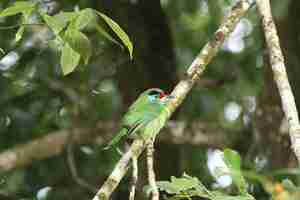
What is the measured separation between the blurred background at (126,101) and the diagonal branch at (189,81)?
763 millimetres

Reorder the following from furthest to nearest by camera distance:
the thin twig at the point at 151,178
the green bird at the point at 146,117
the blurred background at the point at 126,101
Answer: the blurred background at the point at 126,101
the green bird at the point at 146,117
the thin twig at the point at 151,178

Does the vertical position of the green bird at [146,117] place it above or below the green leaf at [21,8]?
below

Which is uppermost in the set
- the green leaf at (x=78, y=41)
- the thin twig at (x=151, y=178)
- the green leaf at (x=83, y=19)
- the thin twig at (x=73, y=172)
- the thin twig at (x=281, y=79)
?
the thin twig at (x=281, y=79)

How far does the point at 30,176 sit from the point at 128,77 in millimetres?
603

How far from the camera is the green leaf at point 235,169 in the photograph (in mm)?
1221

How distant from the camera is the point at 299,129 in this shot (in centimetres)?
120

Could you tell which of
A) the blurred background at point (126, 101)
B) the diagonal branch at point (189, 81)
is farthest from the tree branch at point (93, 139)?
the diagonal branch at point (189, 81)

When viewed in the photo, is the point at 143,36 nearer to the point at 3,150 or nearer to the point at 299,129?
the point at 3,150

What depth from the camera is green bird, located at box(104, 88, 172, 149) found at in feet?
3.99

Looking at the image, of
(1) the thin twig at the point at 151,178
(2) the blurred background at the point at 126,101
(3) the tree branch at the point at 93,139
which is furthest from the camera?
(3) the tree branch at the point at 93,139

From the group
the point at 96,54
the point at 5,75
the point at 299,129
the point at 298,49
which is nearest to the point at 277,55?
the point at 299,129

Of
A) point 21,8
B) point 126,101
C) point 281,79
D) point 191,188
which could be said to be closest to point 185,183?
point 191,188

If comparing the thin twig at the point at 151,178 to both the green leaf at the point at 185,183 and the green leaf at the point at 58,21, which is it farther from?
the green leaf at the point at 58,21

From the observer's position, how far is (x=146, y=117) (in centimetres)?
124
